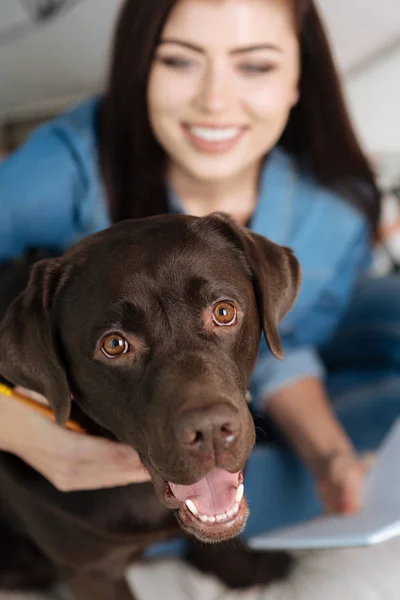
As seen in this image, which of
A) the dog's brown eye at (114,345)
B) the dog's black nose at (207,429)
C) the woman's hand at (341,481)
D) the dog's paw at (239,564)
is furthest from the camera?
the dog's paw at (239,564)

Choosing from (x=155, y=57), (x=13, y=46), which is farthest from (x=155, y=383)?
(x=13, y=46)

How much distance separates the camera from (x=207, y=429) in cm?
55

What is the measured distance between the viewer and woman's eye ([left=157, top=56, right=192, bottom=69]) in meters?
0.69

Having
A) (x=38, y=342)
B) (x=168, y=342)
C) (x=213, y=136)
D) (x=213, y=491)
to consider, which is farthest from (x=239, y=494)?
(x=213, y=136)

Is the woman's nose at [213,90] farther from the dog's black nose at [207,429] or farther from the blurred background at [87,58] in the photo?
the dog's black nose at [207,429]

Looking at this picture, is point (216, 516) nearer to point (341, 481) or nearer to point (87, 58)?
point (341, 481)

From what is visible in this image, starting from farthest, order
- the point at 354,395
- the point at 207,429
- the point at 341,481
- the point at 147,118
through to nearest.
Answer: the point at 354,395 < the point at 341,481 < the point at 147,118 < the point at 207,429

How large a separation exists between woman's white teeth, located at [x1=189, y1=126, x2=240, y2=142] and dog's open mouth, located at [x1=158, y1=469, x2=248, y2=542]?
390 millimetres

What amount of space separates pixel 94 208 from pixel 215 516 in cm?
47

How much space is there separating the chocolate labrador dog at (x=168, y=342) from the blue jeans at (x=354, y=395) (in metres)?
0.42

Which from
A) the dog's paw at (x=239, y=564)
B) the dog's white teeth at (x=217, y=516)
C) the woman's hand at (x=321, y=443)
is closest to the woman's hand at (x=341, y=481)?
the woman's hand at (x=321, y=443)

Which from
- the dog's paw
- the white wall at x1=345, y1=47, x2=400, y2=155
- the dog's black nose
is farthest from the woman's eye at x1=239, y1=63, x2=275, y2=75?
the dog's paw

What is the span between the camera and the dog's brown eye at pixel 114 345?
2.17 feet

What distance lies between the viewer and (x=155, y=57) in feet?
2.35
